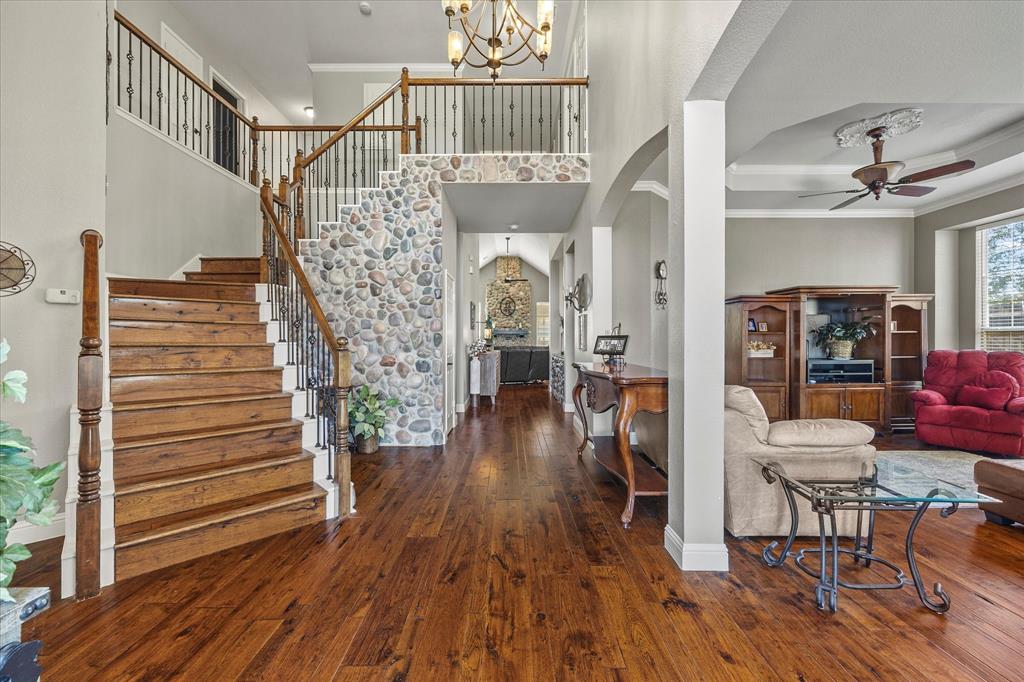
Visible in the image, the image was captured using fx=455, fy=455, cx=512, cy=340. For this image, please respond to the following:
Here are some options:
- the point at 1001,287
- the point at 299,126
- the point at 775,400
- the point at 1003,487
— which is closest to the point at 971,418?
the point at 775,400

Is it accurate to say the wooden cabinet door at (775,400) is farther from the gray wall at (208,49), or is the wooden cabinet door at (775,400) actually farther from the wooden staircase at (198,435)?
the gray wall at (208,49)

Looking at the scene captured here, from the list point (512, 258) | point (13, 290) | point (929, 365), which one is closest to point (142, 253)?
point (13, 290)

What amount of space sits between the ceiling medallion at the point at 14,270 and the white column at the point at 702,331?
3.72 metres

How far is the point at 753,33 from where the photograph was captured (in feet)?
6.05

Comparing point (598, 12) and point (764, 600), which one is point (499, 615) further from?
point (598, 12)

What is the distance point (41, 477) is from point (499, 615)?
1667 mm

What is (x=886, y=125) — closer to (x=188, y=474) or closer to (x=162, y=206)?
(x=188, y=474)

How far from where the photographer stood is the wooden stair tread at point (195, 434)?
8.54 feet

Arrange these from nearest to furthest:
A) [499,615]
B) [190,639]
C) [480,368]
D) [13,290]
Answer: [190,639] → [499,615] → [13,290] → [480,368]

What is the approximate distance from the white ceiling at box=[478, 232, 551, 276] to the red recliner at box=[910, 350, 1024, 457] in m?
7.42

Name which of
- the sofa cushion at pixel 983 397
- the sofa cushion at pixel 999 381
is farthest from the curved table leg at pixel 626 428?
the sofa cushion at pixel 999 381

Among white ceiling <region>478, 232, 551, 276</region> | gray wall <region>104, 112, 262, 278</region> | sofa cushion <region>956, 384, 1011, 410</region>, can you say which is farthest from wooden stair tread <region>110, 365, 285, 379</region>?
white ceiling <region>478, 232, 551, 276</region>

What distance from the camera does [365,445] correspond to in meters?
4.83

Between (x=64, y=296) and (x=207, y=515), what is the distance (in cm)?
163
